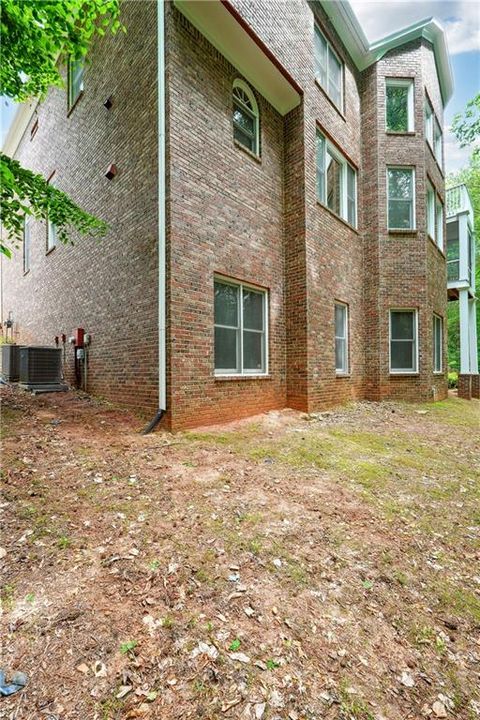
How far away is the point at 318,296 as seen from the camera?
7785 millimetres

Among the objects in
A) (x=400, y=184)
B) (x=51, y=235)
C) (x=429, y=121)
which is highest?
(x=429, y=121)

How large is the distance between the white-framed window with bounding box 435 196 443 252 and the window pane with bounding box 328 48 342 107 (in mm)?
5275

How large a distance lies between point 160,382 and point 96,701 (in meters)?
3.90

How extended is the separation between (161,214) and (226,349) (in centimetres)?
248

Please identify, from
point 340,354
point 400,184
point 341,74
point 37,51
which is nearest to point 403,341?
point 340,354

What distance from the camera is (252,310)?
6.86m

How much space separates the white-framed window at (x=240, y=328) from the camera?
6.09 metres

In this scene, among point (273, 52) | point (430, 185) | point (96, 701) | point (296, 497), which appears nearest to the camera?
point (96, 701)

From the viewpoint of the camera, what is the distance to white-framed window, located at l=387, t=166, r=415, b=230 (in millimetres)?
10250

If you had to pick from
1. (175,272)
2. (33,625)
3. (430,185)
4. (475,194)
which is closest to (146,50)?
(175,272)

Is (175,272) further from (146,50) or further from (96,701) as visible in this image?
(96,701)

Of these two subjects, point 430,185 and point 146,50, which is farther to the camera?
point 430,185

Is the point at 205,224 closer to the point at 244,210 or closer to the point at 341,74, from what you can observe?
the point at 244,210

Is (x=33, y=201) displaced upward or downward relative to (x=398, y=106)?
downward
